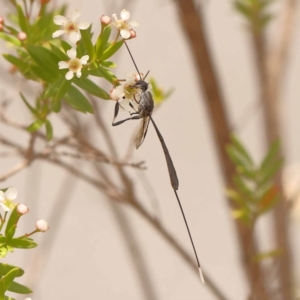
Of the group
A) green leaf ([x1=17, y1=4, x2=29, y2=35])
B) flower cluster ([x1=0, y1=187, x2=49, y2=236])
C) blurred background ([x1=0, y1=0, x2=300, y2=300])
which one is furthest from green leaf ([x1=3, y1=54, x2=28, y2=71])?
blurred background ([x1=0, y1=0, x2=300, y2=300])

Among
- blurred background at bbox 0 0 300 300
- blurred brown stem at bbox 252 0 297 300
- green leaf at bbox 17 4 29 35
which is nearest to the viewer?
green leaf at bbox 17 4 29 35

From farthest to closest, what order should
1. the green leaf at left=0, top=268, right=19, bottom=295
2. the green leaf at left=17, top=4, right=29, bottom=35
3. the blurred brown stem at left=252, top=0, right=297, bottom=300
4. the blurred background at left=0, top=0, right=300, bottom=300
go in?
the blurred background at left=0, top=0, right=300, bottom=300 → the blurred brown stem at left=252, top=0, right=297, bottom=300 → the green leaf at left=17, top=4, right=29, bottom=35 → the green leaf at left=0, top=268, right=19, bottom=295

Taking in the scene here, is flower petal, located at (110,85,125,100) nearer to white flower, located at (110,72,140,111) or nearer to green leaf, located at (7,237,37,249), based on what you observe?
white flower, located at (110,72,140,111)

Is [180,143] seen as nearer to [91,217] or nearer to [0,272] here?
[91,217]

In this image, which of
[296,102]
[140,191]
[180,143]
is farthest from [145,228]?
[296,102]

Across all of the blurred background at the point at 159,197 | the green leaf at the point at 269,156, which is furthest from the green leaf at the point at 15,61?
the blurred background at the point at 159,197

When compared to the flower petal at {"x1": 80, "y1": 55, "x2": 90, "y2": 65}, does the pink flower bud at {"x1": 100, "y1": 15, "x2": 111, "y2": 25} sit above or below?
above
